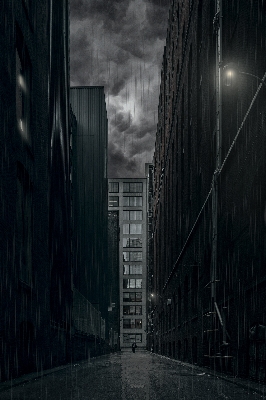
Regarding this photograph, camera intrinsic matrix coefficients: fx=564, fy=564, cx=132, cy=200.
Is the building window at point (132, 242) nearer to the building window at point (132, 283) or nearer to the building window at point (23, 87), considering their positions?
the building window at point (132, 283)

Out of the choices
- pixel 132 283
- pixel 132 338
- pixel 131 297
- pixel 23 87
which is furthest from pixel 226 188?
pixel 132 283

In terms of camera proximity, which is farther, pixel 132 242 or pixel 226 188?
pixel 132 242

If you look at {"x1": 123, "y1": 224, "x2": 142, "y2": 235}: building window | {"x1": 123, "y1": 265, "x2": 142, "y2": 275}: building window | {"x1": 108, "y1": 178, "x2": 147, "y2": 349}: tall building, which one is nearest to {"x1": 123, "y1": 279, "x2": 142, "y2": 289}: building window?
{"x1": 108, "y1": 178, "x2": 147, "y2": 349}: tall building

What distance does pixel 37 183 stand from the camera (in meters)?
19.8

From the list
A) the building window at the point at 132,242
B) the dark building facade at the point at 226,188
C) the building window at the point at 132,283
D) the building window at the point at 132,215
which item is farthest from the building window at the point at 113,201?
the dark building facade at the point at 226,188

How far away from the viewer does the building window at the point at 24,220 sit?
17359 mm

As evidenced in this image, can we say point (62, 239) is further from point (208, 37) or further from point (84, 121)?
point (84, 121)

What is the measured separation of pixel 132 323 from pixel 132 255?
18215 millimetres

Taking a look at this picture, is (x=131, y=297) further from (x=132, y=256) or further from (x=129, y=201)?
(x=129, y=201)

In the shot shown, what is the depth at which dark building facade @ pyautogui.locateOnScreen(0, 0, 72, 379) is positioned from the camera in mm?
14273

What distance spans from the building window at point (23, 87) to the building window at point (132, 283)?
121 metres

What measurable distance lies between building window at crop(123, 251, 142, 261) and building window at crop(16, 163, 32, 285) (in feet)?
408

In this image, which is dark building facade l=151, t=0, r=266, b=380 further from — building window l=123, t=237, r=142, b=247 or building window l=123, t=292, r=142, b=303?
building window l=123, t=237, r=142, b=247

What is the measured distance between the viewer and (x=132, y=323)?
439 feet
